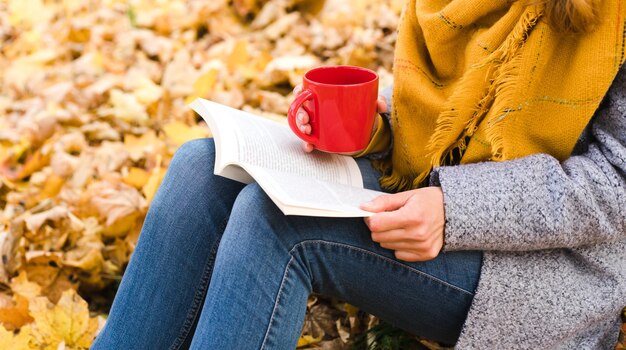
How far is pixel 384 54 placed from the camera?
2.19 metres

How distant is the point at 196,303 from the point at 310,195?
0.35m

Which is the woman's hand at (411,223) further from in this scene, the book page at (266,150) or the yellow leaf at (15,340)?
the yellow leaf at (15,340)

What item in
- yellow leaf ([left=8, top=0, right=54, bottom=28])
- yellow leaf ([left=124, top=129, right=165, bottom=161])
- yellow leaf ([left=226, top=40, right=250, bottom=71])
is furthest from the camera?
yellow leaf ([left=8, top=0, right=54, bottom=28])

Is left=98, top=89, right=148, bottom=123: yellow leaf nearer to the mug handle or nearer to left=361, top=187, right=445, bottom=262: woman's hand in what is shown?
the mug handle

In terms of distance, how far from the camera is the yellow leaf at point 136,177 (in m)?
1.73

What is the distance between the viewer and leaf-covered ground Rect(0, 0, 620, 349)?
1448 millimetres

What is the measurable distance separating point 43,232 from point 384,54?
121 centimetres

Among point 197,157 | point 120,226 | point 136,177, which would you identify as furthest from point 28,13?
point 197,157

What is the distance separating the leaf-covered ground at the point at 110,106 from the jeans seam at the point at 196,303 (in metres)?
0.34

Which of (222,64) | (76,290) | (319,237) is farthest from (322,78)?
(222,64)

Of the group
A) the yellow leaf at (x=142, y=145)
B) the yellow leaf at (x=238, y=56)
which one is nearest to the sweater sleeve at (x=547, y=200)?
the yellow leaf at (x=142, y=145)

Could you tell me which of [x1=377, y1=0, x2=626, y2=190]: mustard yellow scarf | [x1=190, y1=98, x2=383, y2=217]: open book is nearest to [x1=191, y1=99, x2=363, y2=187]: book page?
[x1=190, y1=98, x2=383, y2=217]: open book

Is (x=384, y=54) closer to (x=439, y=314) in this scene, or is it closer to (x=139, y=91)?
(x=139, y=91)

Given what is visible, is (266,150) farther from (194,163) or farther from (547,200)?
(547,200)
